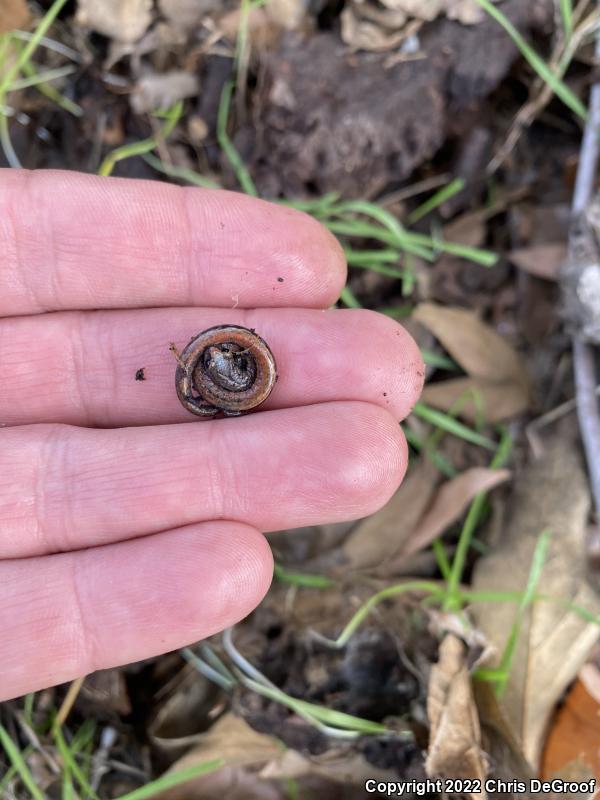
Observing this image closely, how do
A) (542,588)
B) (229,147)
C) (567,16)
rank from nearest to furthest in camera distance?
(542,588)
(567,16)
(229,147)

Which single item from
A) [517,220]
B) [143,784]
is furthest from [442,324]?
[143,784]

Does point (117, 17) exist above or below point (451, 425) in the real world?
above

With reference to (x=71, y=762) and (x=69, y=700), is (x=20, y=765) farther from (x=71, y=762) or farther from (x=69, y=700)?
(x=69, y=700)

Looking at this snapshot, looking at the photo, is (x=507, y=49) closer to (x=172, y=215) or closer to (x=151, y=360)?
(x=172, y=215)

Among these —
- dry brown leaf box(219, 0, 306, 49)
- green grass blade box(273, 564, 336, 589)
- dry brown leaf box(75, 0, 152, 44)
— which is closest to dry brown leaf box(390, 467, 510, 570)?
green grass blade box(273, 564, 336, 589)

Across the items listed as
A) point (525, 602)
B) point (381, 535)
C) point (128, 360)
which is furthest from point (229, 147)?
point (525, 602)
